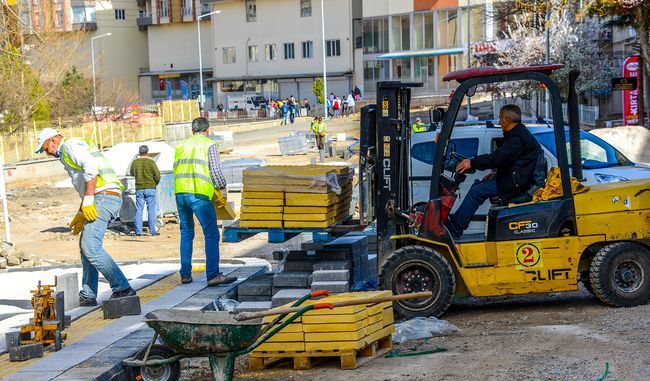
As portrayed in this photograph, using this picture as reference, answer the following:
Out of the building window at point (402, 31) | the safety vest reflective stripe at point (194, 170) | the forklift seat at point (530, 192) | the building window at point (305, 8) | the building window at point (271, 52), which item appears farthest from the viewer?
the building window at point (271, 52)

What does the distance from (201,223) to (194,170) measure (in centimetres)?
63

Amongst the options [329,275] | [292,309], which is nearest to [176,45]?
[329,275]

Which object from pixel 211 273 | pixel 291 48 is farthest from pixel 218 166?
pixel 291 48

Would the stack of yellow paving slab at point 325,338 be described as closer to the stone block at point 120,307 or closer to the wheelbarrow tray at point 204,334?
the wheelbarrow tray at point 204,334

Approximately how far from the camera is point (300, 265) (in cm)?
1149

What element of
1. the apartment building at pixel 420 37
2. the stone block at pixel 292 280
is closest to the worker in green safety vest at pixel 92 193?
the stone block at pixel 292 280

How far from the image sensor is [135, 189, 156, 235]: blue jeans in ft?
70.1

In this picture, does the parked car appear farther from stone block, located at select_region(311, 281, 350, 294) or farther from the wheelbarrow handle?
the wheelbarrow handle

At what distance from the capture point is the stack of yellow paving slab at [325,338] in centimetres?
891

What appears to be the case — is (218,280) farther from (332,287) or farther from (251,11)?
(251,11)

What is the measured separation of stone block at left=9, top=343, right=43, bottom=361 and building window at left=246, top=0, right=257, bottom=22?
8717 centimetres

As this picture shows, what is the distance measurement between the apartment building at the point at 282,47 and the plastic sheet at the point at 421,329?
77.1 metres

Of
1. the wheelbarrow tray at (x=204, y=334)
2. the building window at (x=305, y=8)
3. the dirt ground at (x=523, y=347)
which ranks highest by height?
the building window at (x=305, y=8)

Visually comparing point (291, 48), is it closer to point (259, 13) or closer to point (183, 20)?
point (259, 13)
